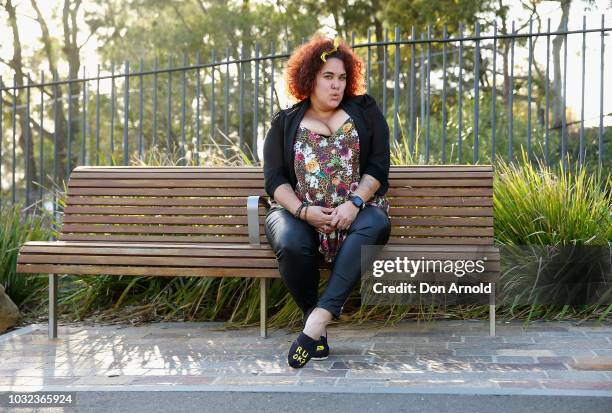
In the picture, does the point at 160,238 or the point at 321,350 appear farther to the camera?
the point at 160,238

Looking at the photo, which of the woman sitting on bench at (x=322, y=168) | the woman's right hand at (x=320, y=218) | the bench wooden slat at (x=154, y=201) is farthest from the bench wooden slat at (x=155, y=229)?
the woman's right hand at (x=320, y=218)

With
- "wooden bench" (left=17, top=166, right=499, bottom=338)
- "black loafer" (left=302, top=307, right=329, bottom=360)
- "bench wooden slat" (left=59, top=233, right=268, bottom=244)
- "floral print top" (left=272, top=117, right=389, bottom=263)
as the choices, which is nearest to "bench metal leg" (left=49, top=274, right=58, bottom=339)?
"wooden bench" (left=17, top=166, right=499, bottom=338)

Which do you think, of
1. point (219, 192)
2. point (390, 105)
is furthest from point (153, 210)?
point (390, 105)

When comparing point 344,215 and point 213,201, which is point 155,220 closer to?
point 213,201

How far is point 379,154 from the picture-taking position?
4.42 meters

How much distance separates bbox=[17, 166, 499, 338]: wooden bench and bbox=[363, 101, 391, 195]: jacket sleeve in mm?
367

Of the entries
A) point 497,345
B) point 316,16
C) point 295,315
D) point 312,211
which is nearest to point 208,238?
point 295,315

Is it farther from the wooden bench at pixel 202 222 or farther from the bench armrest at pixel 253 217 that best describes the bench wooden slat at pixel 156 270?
the bench armrest at pixel 253 217

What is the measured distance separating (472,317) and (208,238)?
166 centimetres

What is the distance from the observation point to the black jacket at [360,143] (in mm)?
4434

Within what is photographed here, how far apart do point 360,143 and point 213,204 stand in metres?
1.14

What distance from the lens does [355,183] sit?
4.44 metres

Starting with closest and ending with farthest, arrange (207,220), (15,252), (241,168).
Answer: (207,220) < (241,168) < (15,252)

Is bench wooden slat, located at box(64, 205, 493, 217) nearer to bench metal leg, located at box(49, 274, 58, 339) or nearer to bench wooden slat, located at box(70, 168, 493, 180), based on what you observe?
bench wooden slat, located at box(70, 168, 493, 180)
